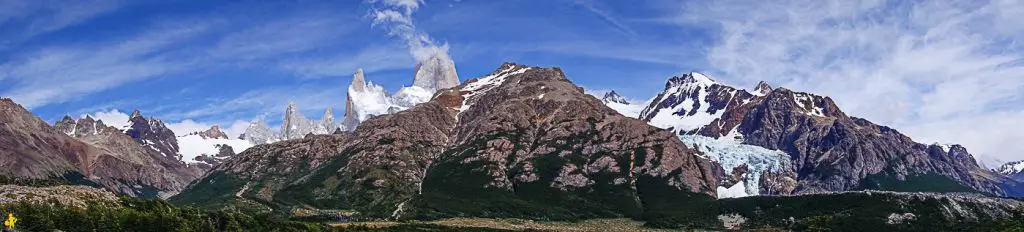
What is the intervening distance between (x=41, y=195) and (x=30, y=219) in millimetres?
26682

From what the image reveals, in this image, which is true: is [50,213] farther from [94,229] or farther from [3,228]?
[3,228]

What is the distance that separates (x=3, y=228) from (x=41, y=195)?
50.2m

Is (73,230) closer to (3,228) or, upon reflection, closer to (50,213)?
(50,213)

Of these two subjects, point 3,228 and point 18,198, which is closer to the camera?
point 3,228

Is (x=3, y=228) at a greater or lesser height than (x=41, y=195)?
lesser

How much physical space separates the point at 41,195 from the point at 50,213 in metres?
22.2

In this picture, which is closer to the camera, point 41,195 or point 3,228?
point 3,228

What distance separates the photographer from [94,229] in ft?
602

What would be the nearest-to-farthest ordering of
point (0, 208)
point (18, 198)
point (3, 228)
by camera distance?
1. point (3, 228)
2. point (0, 208)
3. point (18, 198)

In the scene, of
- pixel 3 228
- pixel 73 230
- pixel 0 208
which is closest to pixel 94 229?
pixel 73 230

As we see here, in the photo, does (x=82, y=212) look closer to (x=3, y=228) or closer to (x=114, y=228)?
(x=114, y=228)

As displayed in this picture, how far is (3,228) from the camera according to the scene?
153750 mm

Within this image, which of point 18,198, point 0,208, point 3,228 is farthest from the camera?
point 18,198

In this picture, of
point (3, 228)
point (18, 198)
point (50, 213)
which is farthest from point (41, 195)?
point (3, 228)
